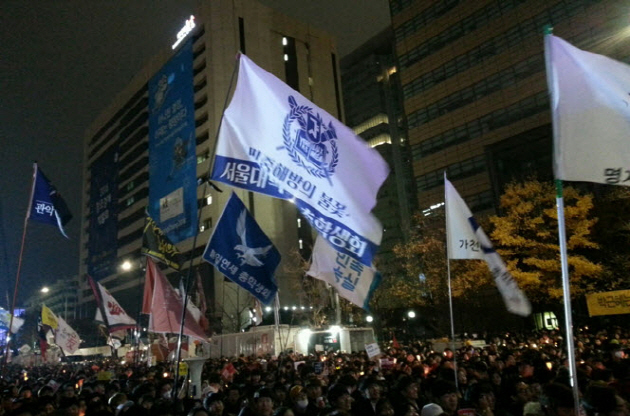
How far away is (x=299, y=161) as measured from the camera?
6.56m

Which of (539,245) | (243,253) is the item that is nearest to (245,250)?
(243,253)

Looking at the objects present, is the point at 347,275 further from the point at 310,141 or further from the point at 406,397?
the point at 310,141

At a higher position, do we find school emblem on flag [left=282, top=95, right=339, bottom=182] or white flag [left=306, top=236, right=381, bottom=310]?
school emblem on flag [left=282, top=95, right=339, bottom=182]

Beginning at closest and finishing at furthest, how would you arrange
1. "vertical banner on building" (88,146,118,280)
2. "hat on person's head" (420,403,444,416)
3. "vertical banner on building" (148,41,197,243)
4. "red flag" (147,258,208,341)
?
"hat on person's head" (420,403,444,416) < "red flag" (147,258,208,341) < "vertical banner on building" (148,41,197,243) < "vertical banner on building" (88,146,118,280)

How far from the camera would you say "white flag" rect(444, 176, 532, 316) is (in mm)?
8180

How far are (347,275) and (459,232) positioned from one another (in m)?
2.79

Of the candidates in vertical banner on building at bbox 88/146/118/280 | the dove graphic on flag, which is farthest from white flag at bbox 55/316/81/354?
vertical banner on building at bbox 88/146/118/280

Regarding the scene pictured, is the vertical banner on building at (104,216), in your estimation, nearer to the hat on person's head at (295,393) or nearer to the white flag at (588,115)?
the hat on person's head at (295,393)

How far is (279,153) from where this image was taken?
21.2 feet

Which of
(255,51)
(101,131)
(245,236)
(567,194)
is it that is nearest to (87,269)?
(101,131)

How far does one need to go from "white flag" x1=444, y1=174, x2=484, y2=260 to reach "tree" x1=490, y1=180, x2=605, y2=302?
17.5 metres

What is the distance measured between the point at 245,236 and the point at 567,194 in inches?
863

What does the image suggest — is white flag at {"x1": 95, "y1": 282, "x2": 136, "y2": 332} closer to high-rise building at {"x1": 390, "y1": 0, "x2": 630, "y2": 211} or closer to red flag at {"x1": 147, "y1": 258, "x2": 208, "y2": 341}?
red flag at {"x1": 147, "y1": 258, "x2": 208, "y2": 341}

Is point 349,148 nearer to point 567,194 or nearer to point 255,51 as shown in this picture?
point 567,194
